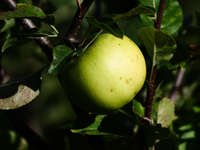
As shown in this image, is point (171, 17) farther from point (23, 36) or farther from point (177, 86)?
point (23, 36)

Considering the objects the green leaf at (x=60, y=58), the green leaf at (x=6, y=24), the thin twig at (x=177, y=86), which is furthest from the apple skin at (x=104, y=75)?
the thin twig at (x=177, y=86)

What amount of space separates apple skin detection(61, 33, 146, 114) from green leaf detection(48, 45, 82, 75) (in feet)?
0.15

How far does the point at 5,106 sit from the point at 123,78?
0.33 meters

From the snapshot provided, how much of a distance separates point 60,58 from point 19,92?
8.8 inches

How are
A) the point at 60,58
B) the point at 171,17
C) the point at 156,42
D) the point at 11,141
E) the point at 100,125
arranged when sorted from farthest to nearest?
the point at 11,141 < the point at 171,17 < the point at 100,125 < the point at 156,42 < the point at 60,58

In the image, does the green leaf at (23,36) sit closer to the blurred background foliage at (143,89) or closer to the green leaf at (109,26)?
the green leaf at (109,26)

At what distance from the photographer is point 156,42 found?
2.17 ft

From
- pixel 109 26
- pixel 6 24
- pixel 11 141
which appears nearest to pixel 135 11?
pixel 109 26

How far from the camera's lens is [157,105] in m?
0.81

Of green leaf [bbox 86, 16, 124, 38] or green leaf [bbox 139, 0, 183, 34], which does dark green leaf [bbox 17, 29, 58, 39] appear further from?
green leaf [bbox 139, 0, 183, 34]

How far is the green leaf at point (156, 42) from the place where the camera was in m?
0.63

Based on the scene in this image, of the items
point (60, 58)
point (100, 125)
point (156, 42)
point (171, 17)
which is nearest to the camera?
point (60, 58)

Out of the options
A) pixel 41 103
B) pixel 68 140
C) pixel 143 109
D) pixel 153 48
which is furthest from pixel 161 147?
pixel 41 103

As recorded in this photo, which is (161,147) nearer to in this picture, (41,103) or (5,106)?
(5,106)
